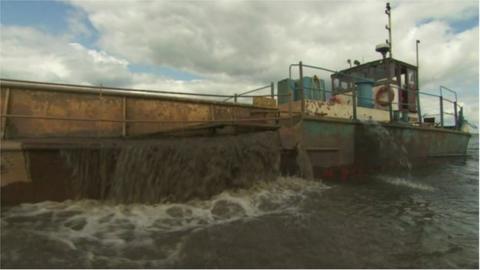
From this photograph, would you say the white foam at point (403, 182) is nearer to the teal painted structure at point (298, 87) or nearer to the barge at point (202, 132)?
the barge at point (202, 132)

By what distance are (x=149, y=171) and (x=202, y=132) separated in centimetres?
203

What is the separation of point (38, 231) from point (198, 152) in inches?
100

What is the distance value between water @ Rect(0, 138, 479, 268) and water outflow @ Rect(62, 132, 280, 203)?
19 centimetres

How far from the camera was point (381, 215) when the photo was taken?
5234 millimetres

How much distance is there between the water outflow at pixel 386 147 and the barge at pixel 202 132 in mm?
29

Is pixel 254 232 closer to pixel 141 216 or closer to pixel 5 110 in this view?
pixel 141 216

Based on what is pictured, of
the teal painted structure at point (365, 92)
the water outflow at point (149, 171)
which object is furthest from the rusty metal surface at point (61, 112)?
the teal painted structure at point (365, 92)

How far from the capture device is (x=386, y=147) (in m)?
9.62

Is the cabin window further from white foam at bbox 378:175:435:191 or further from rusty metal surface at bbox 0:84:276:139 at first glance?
rusty metal surface at bbox 0:84:276:139

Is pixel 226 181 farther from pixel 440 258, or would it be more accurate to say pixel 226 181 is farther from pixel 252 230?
pixel 440 258

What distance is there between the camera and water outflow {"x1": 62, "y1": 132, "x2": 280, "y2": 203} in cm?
564

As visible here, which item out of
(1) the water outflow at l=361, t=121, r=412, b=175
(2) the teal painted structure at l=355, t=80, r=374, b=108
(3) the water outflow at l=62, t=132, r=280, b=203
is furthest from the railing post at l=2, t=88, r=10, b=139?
(2) the teal painted structure at l=355, t=80, r=374, b=108

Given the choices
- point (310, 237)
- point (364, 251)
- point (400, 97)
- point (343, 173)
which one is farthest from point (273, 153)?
point (400, 97)

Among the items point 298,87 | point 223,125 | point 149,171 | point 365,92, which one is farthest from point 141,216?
point 365,92
